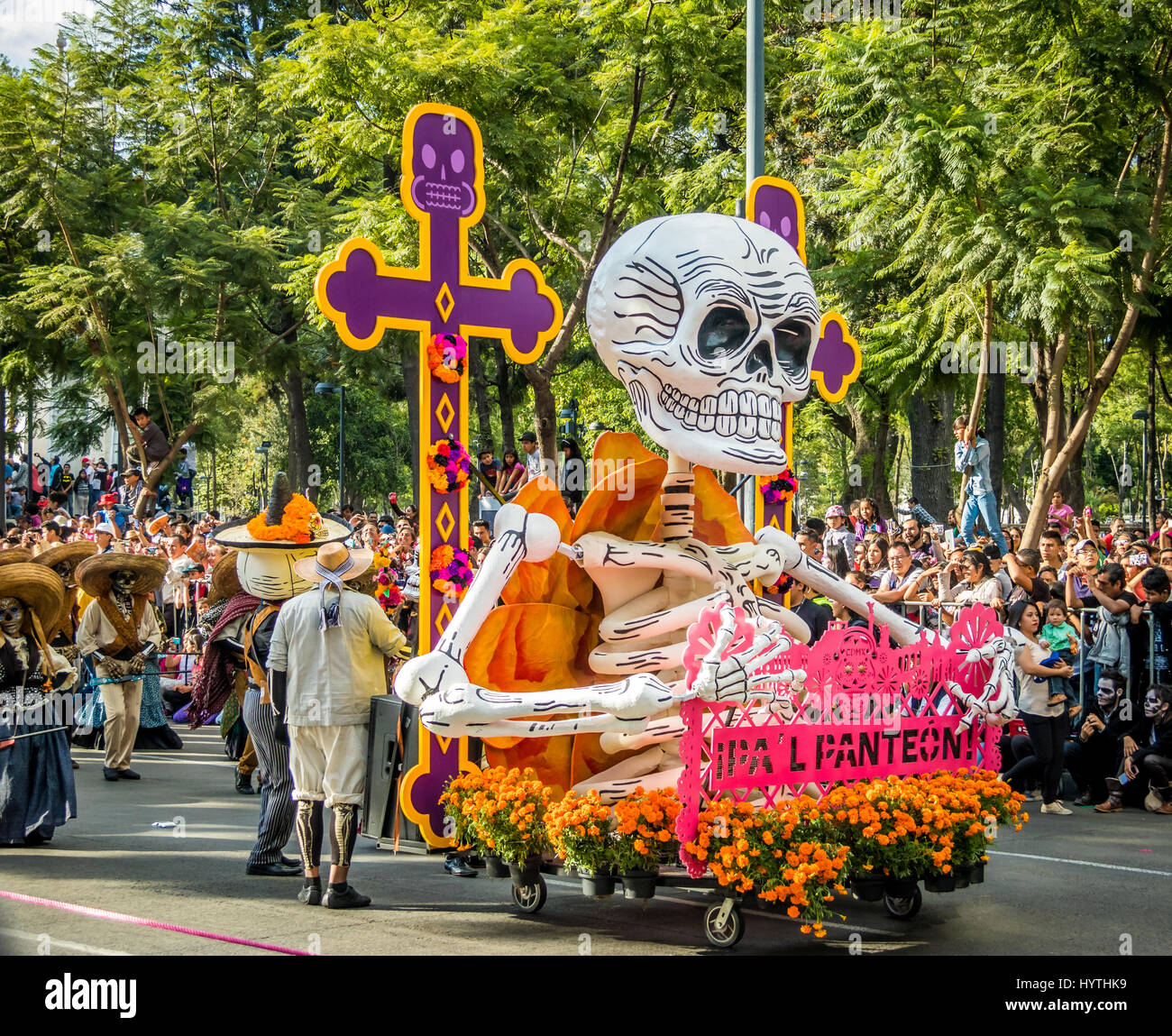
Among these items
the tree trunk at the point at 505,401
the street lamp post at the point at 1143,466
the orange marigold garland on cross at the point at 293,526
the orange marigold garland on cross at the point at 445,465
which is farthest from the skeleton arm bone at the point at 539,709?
the street lamp post at the point at 1143,466

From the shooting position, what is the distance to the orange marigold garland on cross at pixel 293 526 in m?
8.44

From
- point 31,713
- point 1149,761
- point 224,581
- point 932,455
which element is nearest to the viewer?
point 31,713

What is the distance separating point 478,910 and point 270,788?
1.65 m

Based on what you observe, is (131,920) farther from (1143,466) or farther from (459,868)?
(1143,466)

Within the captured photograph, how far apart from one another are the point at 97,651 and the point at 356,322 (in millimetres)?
5272

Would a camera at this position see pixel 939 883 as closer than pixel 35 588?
Yes

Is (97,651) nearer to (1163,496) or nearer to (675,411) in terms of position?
(675,411)

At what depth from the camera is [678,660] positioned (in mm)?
6496

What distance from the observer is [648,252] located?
6625 millimetres

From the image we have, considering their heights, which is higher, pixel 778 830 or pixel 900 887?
pixel 778 830

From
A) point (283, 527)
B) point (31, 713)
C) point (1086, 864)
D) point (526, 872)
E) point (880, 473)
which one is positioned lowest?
point (1086, 864)

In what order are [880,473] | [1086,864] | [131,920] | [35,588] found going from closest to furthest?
[131,920]
[1086,864]
[35,588]
[880,473]

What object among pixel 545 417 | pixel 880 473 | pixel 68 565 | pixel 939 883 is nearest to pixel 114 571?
pixel 68 565

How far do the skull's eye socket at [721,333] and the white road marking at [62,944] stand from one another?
12.6ft
